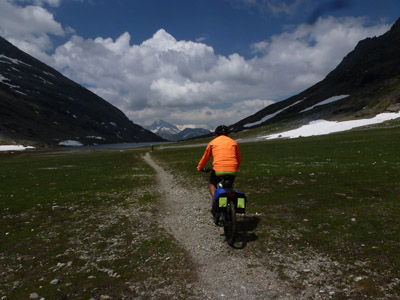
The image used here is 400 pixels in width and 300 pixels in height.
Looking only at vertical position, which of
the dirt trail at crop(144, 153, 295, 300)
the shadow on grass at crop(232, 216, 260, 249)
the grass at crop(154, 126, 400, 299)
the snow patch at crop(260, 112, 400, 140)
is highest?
the snow patch at crop(260, 112, 400, 140)

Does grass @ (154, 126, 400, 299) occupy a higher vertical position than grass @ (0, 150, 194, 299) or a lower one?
higher

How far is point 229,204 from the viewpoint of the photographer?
30.7 ft

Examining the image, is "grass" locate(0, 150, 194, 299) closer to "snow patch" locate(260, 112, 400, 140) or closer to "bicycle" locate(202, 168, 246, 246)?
"bicycle" locate(202, 168, 246, 246)

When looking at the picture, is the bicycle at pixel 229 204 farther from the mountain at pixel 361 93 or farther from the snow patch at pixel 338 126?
the mountain at pixel 361 93

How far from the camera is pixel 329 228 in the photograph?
32.7 feet

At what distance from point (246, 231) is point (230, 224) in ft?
4.62

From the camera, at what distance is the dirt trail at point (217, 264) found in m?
6.43

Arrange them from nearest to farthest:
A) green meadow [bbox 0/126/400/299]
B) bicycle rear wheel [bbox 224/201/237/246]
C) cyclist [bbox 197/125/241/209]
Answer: green meadow [bbox 0/126/400/299] < bicycle rear wheel [bbox 224/201/237/246] < cyclist [bbox 197/125/241/209]

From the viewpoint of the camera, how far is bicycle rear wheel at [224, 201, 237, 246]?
9.05 metres

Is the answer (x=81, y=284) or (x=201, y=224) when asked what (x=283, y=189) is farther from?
(x=81, y=284)

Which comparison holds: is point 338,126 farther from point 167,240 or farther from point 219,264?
point 219,264

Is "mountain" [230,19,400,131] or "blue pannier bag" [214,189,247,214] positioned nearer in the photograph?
"blue pannier bag" [214,189,247,214]

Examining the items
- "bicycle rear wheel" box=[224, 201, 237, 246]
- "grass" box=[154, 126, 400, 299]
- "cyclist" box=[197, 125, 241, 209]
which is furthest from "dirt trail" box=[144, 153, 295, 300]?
"cyclist" box=[197, 125, 241, 209]

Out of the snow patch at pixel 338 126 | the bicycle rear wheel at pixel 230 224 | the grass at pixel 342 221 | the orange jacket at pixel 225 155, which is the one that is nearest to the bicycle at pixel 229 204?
the bicycle rear wheel at pixel 230 224
